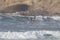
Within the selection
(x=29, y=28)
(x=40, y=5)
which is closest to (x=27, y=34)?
(x=29, y=28)

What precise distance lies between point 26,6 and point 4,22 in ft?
0.79

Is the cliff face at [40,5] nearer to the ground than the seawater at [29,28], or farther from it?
farther from it

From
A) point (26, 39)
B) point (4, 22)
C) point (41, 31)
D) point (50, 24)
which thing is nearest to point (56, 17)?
point (50, 24)

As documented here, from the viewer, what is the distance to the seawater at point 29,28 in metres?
1.32

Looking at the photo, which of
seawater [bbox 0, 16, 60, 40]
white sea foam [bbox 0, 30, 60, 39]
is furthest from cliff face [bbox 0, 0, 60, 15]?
white sea foam [bbox 0, 30, 60, 39]

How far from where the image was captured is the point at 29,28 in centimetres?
137

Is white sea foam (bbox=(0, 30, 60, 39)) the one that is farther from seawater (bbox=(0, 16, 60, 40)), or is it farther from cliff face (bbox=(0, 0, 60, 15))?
cliff face (bbox=(0, 0, 60, 15))

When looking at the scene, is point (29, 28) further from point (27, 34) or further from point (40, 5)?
point (40, 5)

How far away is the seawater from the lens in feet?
4.32

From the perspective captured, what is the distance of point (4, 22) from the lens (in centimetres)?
139

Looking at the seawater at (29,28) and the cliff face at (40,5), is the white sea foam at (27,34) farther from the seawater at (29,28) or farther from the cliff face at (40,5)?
the cliff face at (40,5)

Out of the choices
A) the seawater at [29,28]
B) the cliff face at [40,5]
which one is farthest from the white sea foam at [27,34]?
the cliff face at [40,5]

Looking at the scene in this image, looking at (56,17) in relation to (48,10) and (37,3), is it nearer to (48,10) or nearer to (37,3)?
(48,10)

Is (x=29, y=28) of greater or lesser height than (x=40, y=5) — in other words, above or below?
below
